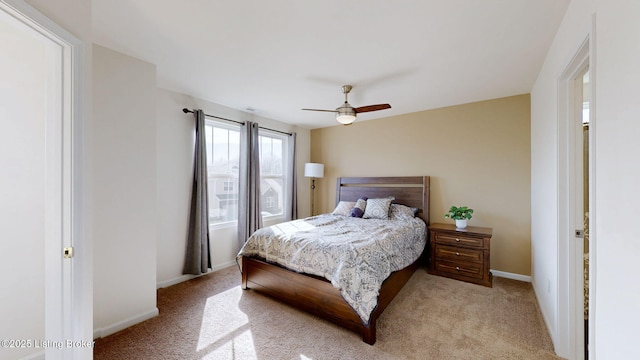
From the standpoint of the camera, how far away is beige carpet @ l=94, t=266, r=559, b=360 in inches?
74.8

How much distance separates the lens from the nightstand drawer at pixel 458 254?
315cm

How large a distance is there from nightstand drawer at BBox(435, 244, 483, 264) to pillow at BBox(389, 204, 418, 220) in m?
0.61

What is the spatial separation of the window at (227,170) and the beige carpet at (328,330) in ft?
4.31

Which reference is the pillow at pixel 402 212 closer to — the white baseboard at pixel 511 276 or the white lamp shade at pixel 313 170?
the white baseboard at pixel 511 276

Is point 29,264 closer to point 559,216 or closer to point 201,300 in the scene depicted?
point 201,300

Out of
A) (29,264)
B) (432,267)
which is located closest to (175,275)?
(29,264)

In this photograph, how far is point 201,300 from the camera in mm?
2727

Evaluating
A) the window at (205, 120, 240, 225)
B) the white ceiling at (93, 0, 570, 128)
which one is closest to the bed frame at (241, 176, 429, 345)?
the window at (205, 120, 240, 225)

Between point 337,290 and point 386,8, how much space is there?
7.53 feet

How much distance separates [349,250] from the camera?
88.4 inches

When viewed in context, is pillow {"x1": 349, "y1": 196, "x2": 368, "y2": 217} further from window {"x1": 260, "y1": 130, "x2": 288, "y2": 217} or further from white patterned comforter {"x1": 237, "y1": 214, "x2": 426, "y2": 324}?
window {"x1": 260, "y1": 130, "x2": 288, "y2": 217}

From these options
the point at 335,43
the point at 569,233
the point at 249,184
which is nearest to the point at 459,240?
the point at 569,233

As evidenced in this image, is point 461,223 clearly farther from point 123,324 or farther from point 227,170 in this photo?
point 123,324

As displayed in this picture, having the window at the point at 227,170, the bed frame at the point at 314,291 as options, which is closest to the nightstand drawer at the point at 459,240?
the bed frame at the point at 314,291
